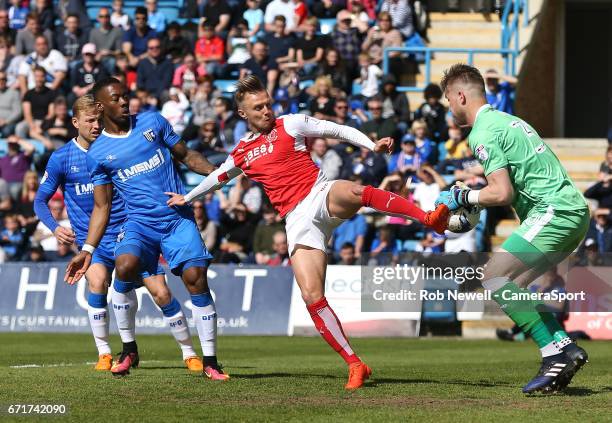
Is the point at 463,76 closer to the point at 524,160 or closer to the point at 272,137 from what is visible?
the point at 524,160

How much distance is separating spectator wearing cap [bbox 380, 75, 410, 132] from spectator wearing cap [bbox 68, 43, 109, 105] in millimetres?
6095

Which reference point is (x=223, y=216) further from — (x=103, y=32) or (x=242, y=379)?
(x=242, y=379)

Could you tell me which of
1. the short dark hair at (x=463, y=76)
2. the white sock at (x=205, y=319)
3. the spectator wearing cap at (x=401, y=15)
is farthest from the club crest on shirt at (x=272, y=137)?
the spectator wearing cap at (x=401, y=15)

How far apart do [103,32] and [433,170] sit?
30.1 feet

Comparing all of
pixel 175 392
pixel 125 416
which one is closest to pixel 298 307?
pixel 175 392

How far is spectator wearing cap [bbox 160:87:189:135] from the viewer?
25.3 meters

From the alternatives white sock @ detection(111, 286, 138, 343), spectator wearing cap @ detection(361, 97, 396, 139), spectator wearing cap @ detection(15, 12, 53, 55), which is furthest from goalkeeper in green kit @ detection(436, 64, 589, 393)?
spectator wearing cap @ detection(15, 12, 53, 55)

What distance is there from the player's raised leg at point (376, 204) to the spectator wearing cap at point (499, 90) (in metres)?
13.0

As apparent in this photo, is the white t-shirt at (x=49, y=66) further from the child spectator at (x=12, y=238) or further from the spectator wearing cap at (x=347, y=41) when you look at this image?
the spectator wearing cap at (x=347, y=41)

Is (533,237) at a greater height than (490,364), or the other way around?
(533,237)

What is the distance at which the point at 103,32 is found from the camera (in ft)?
90.2

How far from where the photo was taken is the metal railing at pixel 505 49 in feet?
82.5

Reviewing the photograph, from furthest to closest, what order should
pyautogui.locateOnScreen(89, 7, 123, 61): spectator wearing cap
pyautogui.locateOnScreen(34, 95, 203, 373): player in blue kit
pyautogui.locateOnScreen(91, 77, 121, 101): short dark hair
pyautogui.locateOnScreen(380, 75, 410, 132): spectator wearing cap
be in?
pyautogui.locateOnScreen(89, 7, 123, 61): spectator wearing cap → pyautogui.locateOnScreen(380, 75, 410, 132): spectator wearing cap → pyautogui.locateOnScreen(34, 95, 203, 373): player in blue kit → pyautogui.locateOnScreen(91, 77, 121, 101): short dark hair

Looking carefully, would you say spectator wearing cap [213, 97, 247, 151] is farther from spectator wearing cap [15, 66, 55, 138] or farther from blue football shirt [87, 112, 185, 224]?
blue football shirt [87, 112, 185, 224]
